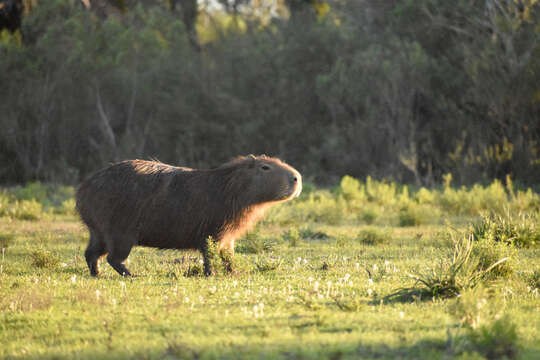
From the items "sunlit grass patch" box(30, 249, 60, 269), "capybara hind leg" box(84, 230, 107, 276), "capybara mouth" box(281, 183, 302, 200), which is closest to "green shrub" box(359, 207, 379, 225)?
"capybara mouth" box(281, 183, 302, 200)

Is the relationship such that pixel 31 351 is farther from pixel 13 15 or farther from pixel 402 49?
pixel 402 49

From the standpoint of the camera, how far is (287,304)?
5457mm

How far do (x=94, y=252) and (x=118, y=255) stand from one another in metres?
0.39

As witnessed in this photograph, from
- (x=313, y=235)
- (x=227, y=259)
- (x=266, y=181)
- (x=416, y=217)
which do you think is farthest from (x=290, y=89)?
(x=227, y=259)

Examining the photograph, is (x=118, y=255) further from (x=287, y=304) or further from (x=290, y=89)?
(x=290, y=89)

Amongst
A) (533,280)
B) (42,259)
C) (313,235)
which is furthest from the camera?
(313,235)

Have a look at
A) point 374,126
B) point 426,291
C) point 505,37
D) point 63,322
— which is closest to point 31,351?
point 63,322

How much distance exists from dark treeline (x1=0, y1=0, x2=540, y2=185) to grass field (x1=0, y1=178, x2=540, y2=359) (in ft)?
47.0

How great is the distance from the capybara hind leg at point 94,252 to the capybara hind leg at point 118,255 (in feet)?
0.91

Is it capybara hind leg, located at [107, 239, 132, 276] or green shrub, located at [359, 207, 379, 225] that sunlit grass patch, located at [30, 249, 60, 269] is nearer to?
capybara hind leg, located at [107, 239, 132, 276]

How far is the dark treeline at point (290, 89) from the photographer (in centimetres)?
2236

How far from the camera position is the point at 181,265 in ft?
26.2

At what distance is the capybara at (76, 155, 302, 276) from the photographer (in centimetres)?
717

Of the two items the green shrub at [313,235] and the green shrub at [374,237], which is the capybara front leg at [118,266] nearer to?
the green shrub at [374,237]
